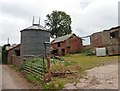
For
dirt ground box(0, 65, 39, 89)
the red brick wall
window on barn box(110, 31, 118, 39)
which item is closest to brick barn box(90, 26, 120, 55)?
window on barn box(110, 31, 118, 39)

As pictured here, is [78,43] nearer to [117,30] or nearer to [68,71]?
[117,30]

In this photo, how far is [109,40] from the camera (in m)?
36.5

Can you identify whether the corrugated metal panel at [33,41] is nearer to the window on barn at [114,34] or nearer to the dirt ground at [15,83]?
the window on barn at [114,34]

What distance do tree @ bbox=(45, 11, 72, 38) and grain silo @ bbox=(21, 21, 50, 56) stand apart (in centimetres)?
3167

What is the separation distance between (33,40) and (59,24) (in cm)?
3367

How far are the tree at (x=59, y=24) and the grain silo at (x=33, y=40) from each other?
3167 cm

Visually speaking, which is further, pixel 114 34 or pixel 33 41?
pixel 114 34

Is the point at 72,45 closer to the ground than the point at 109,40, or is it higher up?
closer to the ground

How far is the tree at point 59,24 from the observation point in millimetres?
63438

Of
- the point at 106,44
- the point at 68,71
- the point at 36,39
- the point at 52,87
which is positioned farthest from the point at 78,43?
the point at 52,87

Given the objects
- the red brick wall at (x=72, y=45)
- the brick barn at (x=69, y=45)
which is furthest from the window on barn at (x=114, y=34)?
the red brick wall at (x=72, y=45)

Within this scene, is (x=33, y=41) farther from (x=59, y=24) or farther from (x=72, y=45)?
(x=59, y=24)

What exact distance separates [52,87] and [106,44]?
28455 mm

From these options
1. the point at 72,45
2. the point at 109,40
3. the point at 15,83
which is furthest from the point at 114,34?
the point at 15,83
